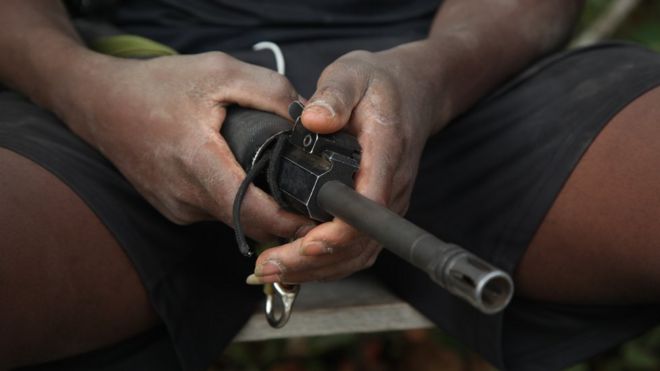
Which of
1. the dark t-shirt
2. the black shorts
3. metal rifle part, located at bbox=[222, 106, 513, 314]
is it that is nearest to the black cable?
metal rifle part, located at bbox=[222, 106, 513, 314]

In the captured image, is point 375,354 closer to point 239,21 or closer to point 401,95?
point 239,21

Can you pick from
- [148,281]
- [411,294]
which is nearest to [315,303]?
[411,294]

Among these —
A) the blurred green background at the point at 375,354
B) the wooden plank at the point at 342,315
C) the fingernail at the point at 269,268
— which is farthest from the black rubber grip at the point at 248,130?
the blurred green background at the point at 375,354

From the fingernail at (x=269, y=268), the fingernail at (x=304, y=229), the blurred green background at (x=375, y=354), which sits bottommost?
the blurred green background at (x=375, y=354)

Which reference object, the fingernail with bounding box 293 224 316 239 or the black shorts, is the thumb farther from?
the black shorts

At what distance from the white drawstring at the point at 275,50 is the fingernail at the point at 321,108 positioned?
1.55ft

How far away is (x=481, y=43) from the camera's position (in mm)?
1487

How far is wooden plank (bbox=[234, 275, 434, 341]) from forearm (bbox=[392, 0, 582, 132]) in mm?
347

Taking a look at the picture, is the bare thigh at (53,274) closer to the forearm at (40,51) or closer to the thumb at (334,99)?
the forearm at (40,51)

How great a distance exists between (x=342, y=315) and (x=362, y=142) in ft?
1.77

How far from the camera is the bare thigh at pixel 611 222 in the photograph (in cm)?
127

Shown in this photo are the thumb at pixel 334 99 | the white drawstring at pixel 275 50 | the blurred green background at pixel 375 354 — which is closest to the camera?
the thumb at pixel 334 99

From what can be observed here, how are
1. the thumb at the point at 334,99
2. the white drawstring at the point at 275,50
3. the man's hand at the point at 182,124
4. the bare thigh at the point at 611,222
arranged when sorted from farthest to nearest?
the white drawstring at the point at 275,50, the bare thigh at the point at 611,222, the man's hand at the point at 182,124, the thumb at the point at 334,99

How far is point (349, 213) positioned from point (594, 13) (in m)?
2.27
